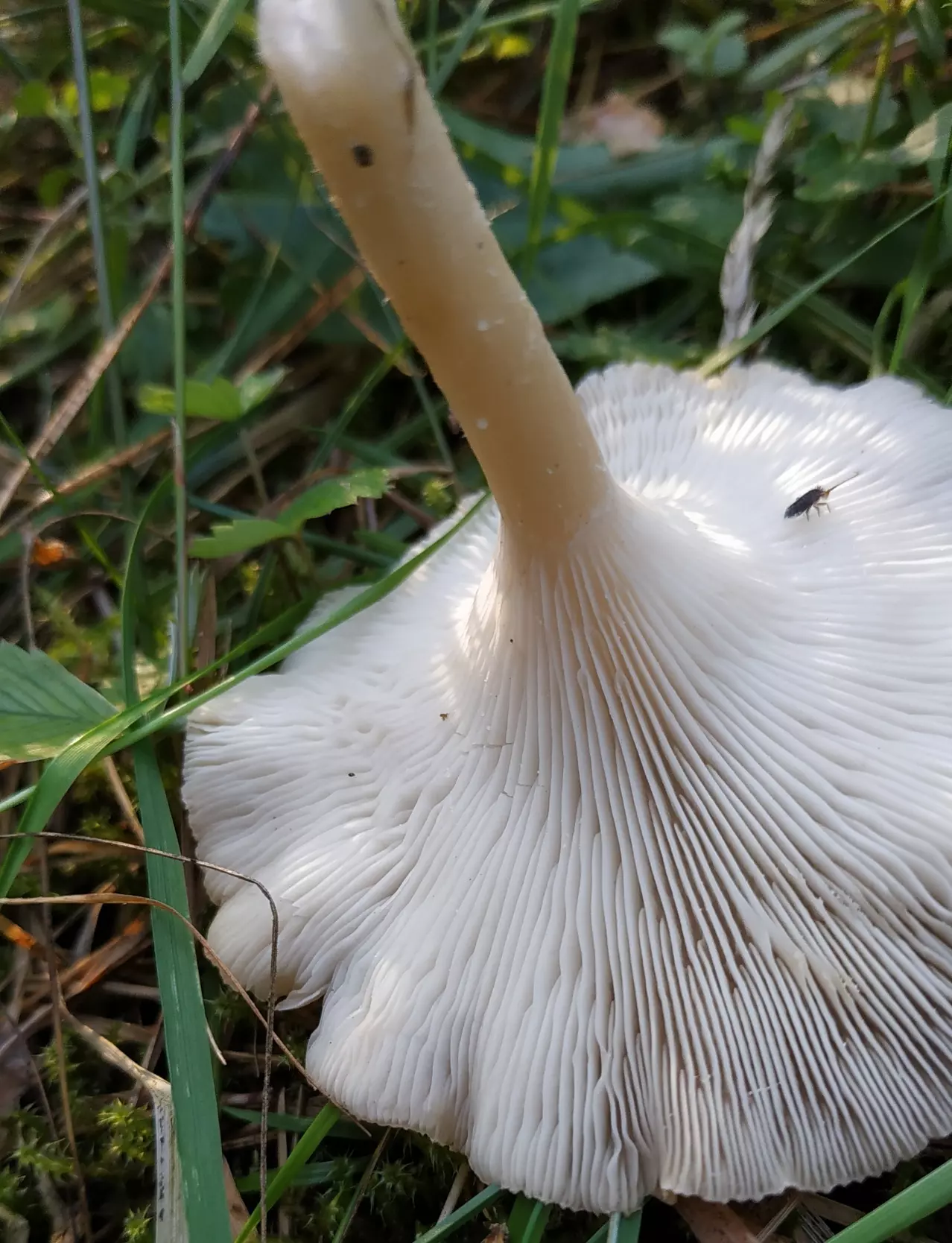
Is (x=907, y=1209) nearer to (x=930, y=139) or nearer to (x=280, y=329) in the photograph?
(x=930, y=139)

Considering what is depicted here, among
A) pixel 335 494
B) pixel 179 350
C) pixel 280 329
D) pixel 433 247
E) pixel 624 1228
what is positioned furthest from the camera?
pixel 280 329

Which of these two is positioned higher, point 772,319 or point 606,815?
point 772,319

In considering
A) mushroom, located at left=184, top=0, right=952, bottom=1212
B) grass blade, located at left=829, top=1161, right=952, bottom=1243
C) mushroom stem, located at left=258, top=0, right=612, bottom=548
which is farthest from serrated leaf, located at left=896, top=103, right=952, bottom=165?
grass blade, located at left=829, top=1161, right=952, bottom=1243

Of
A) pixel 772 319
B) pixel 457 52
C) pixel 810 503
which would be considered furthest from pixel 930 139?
pixel 457 52

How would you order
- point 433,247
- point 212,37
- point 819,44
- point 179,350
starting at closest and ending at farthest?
point 433,247
point 212,37
point 179,350
point 819,44

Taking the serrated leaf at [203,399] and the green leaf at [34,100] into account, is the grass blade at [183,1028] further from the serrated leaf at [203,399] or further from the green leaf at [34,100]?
the green leaf at [34,100]

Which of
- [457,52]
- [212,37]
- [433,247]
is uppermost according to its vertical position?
[457,52]

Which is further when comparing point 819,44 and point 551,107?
point 819,44
